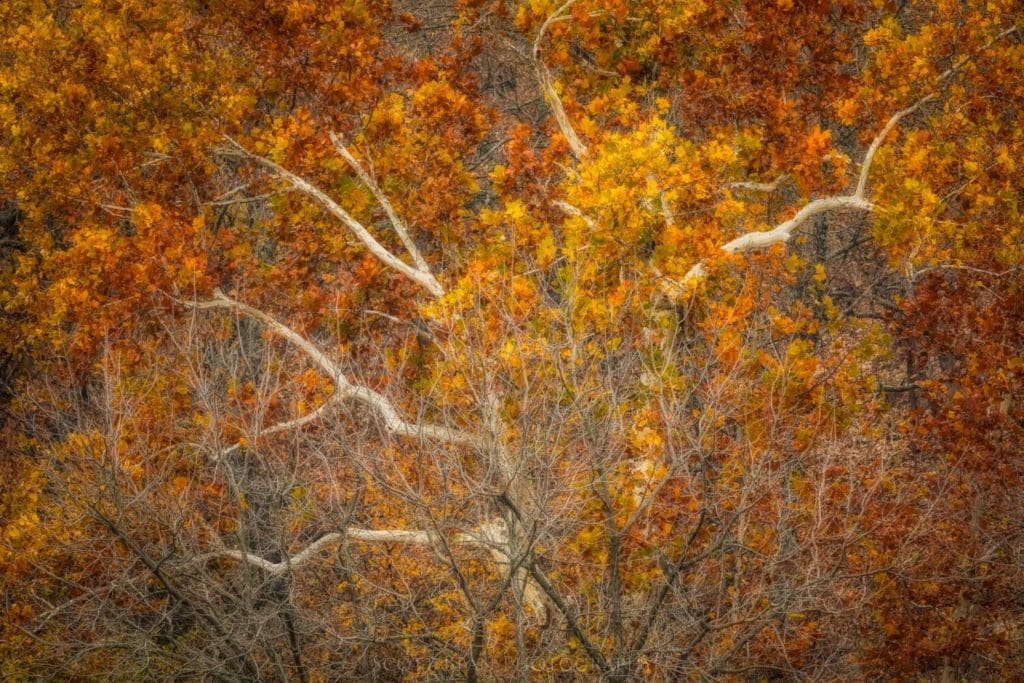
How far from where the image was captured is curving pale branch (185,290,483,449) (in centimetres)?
1101

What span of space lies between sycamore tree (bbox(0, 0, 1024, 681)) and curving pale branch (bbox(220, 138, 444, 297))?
59 millimetres

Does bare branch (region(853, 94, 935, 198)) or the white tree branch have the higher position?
bare branch (region(853, 94, 935, 198))

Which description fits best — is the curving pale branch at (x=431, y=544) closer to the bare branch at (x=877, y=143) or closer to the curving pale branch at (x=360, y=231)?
the curving pale branch at (x=360, y=231)

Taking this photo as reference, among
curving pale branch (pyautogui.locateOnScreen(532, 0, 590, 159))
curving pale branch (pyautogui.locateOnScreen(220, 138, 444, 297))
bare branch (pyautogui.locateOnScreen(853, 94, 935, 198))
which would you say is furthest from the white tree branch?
bare branch (pyautogui.locateOnScreen(853, 94, 935, 198))

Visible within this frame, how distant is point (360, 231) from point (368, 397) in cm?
417

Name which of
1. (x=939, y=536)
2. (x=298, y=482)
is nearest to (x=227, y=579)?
(x=298, y=482)

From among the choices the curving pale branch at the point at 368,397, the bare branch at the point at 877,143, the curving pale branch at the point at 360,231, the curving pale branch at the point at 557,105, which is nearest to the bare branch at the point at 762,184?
the bare branch at the point at 877,143

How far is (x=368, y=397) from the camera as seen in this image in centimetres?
1191

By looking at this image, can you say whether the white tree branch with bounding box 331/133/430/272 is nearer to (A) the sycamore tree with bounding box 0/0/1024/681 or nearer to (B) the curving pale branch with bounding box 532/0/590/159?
(A) the sycamore tree with bounding box 0/0/1024/681

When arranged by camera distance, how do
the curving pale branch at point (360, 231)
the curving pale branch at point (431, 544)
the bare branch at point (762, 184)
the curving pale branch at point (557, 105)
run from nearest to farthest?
the curving pale branch at point (431, 544) < the curving pale branch at point (360, 231) < the bare branch at point (762, 184) < the curving pale branch at point (557, 105)

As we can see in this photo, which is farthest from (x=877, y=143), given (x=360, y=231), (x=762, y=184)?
(x=360, y=231)

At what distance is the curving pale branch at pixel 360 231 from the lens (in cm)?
1528

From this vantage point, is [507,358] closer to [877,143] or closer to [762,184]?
[877,143]

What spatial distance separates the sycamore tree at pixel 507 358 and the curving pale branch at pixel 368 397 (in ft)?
0.34
